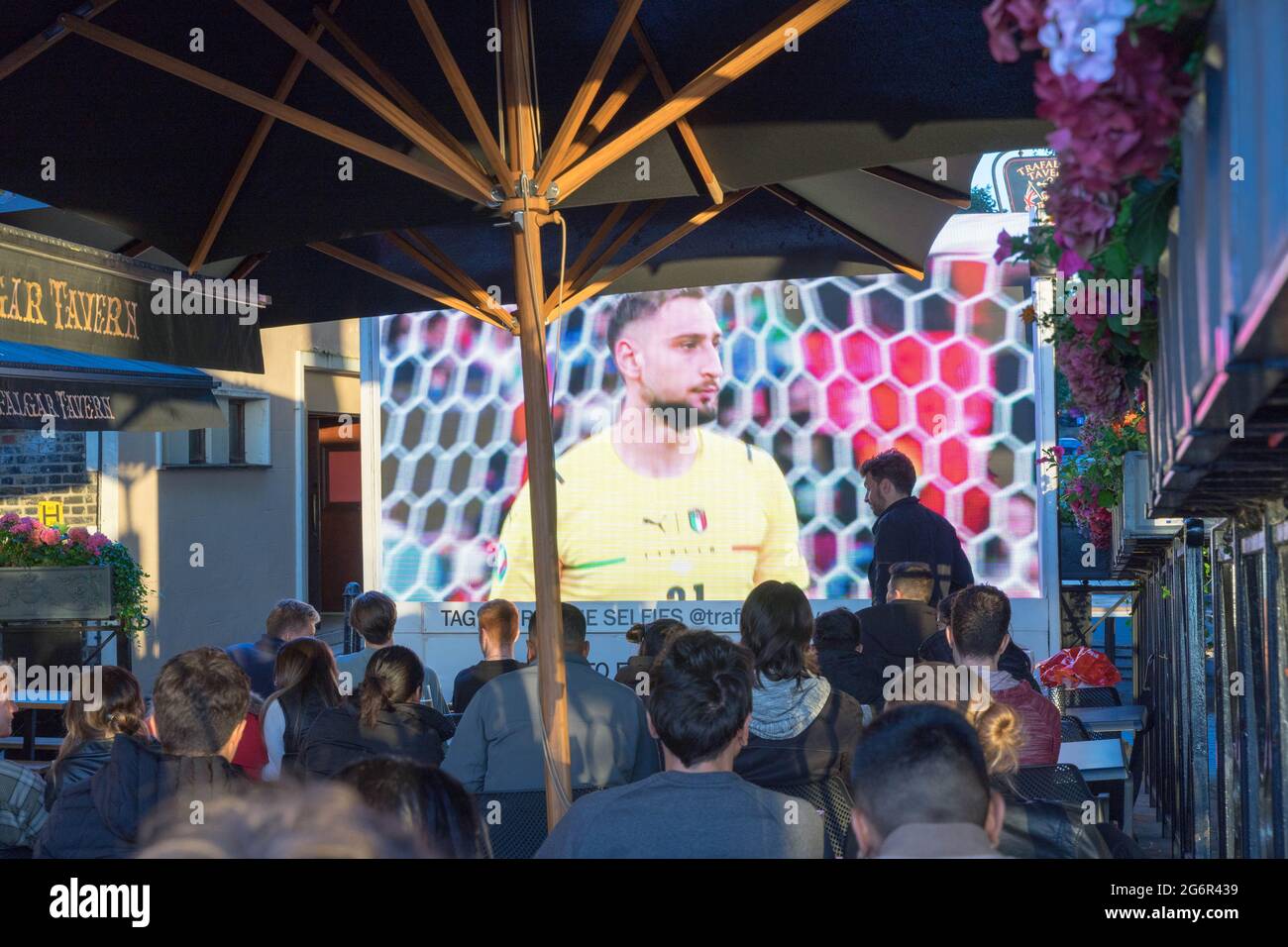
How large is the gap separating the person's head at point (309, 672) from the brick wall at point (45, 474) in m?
9.40

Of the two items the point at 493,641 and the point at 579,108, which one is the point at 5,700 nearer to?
the point at 493,641

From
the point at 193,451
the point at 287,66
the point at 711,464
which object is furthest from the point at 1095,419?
the point at 193,451

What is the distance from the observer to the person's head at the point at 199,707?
340cm

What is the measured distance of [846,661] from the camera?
527 centimetres

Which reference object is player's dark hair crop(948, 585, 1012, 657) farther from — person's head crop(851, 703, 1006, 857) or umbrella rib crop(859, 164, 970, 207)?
person's head crop(851, 703, 1006, 857)

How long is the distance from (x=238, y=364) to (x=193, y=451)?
10714 mm

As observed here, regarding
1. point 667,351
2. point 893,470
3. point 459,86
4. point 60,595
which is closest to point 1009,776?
point 459,86

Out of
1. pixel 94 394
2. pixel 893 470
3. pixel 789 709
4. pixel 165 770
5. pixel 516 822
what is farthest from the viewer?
pixel 94 394

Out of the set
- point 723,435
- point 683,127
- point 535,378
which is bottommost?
point 535,378

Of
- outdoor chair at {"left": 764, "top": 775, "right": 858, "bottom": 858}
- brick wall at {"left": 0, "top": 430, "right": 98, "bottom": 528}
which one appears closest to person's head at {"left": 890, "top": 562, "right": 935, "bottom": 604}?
outdoor chair at {"left": 764, "top": 775, "right": 858, "bottom": 858}

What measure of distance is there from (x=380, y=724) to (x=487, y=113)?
81.0 inches

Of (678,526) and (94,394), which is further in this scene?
(678,526)

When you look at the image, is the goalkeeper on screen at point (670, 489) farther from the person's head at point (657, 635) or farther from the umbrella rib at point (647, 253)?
the umbrella rib at point (647, 253)
